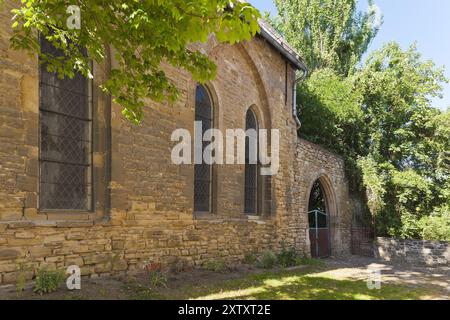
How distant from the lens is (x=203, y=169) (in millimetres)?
9414

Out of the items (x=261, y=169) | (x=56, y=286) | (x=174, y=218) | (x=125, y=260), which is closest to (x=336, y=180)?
(x=261, y=169)

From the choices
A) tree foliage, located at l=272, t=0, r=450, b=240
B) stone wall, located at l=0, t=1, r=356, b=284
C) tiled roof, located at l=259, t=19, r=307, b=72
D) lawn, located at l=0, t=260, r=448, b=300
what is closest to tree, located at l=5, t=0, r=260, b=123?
stone wall, located at l=0, t=1, r=356, b=284

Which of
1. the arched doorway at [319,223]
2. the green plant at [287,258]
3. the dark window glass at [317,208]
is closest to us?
the green plant at [287,258]

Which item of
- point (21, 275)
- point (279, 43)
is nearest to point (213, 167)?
point (279, 43)

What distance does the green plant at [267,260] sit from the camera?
398 inches

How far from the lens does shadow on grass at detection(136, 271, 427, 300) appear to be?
631cm

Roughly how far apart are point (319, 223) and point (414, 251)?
3.43 meters

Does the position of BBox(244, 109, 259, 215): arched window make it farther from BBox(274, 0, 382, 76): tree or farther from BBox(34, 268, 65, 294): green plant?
BBox(274, 0, 382, 76): tree

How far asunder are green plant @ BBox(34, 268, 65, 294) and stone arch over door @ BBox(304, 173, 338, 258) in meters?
10.1

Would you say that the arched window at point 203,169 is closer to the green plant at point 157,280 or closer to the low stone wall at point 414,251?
the green plant at point 157,280

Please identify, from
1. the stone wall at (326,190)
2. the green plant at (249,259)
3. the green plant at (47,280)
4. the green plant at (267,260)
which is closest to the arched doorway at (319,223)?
the stone wall at (326,190)

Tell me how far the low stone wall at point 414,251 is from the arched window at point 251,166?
668 centimetres

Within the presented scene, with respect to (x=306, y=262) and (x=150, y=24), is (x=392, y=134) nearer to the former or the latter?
(x=306, y=262)

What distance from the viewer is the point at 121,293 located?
5926 millimetres
